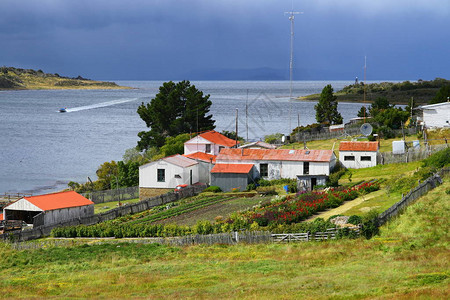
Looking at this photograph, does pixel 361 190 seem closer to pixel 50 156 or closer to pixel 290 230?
pixel 290 230

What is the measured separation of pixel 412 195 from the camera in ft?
109

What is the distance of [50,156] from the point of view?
318 feet

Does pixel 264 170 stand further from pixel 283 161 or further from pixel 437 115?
pixel 437 115

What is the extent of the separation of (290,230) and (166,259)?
660cm

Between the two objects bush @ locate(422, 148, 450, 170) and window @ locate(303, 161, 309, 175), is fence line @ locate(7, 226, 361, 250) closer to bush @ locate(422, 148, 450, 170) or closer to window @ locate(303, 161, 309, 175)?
bush @ locate(422, 148, 450, 170)

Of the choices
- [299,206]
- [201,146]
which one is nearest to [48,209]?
[299,206]

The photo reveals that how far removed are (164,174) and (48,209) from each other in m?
14.9

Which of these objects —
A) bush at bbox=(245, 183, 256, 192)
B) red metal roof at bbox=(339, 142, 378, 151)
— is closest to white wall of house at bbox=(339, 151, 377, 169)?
red metal roof at bbox=(339, 142, 378, 151)

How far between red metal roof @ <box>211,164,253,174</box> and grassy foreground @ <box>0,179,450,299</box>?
2138 cm

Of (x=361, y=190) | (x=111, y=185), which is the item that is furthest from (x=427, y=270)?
(x=111, y=185)

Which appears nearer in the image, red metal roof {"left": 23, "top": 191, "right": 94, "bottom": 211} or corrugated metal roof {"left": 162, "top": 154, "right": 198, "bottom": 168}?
red metal roof {"left": 23, "top": 191, "right": 94, "bottom": 211}

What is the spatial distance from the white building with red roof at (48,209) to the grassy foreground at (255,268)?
775cm

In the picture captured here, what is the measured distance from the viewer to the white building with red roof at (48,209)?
3962cm

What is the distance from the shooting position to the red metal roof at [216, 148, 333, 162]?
5145 centimetres
